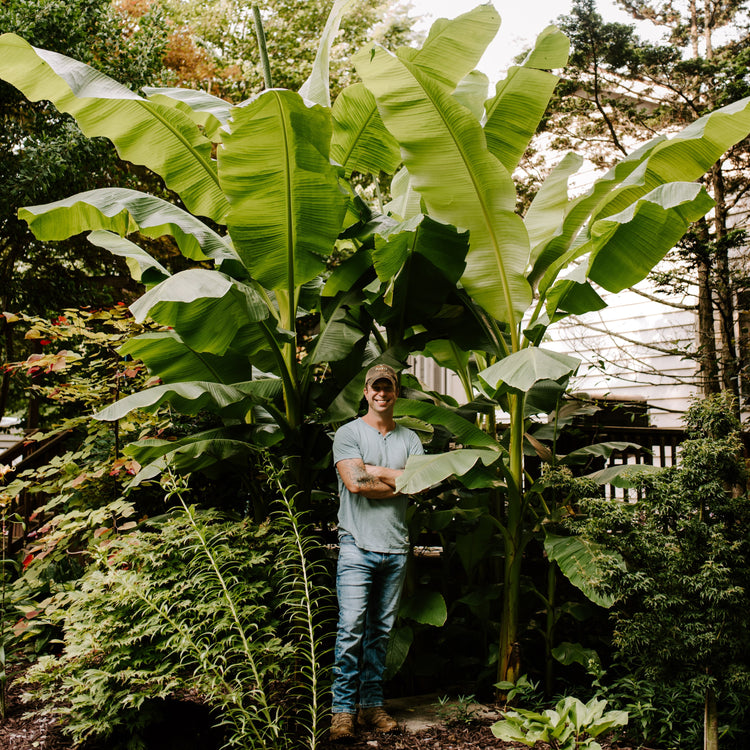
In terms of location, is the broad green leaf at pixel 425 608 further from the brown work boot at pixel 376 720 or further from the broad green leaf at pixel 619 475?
the broad green leaf at pixel 619 475

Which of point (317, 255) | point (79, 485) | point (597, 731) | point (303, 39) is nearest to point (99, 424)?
point (79, 485)

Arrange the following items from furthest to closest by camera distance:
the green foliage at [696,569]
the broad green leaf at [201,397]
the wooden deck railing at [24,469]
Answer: the wooden deck railing at [24,469]
the broad green leaf at [201,397]
the green foliage at [696,569]

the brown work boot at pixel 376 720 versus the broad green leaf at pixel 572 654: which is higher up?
the broad green leaf at pixel 572 654

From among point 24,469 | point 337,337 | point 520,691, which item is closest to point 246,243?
point 337,337

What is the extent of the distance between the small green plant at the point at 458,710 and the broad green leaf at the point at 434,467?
140 cm

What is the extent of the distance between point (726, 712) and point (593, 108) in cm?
644

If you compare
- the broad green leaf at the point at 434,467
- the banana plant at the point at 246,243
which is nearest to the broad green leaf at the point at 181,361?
the banana plant at the point at 246,243

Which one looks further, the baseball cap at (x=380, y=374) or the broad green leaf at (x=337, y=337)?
the broad green leaf at (x=337, y=337)

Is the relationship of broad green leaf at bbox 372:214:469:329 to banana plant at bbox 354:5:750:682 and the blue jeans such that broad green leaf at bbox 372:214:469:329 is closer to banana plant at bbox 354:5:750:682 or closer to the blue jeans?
banana plant at bbox 354:5:750:682

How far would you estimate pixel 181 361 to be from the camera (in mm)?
4383

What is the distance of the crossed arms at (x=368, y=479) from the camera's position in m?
3.45

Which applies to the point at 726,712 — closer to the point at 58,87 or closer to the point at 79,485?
the point at 79,485

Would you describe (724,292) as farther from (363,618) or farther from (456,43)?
(363,618)

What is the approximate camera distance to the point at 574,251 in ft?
13.1
